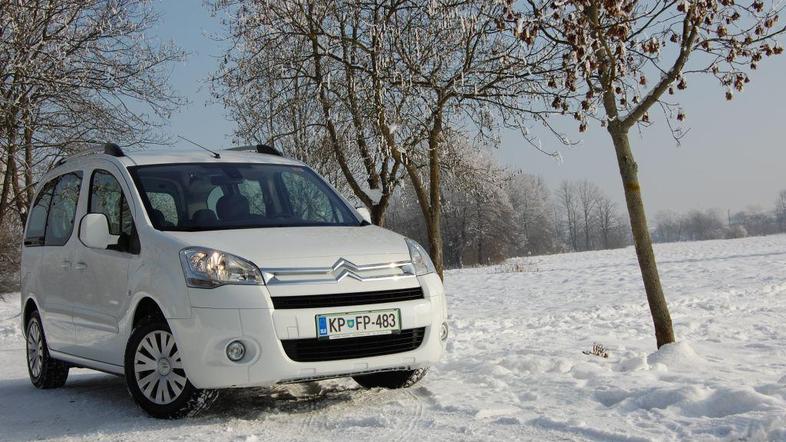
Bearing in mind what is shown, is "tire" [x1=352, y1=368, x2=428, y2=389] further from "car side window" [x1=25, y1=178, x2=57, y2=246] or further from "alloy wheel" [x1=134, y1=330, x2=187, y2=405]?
"car side window" [x1=25, y1=178, x2=57, y2=246]

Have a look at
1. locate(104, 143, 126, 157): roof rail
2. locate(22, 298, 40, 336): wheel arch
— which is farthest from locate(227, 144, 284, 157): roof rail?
locate(22, 298, 40, 336): wheel arch

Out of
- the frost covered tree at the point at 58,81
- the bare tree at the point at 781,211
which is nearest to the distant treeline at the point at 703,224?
the bare tree at the point at 781,211

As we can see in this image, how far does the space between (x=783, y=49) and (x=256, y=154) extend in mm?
4682

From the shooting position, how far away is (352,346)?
528cm

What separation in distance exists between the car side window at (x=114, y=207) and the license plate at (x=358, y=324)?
1.47m

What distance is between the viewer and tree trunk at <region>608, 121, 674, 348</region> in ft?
26.7

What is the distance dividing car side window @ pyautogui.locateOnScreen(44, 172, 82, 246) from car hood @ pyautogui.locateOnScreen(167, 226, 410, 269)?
1.92 metres

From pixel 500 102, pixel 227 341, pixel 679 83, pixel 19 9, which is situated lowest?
pixel 227 341

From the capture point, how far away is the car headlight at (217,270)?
5.10 metres

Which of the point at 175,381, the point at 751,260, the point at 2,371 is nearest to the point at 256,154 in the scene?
the point at 175,381

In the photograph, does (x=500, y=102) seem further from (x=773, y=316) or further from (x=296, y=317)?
(x=296, y=317)

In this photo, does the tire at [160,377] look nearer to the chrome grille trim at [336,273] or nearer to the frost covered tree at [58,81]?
the chrome grille trim at [336,273]

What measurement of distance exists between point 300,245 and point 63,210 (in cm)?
286

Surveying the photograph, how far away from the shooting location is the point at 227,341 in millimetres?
5031
